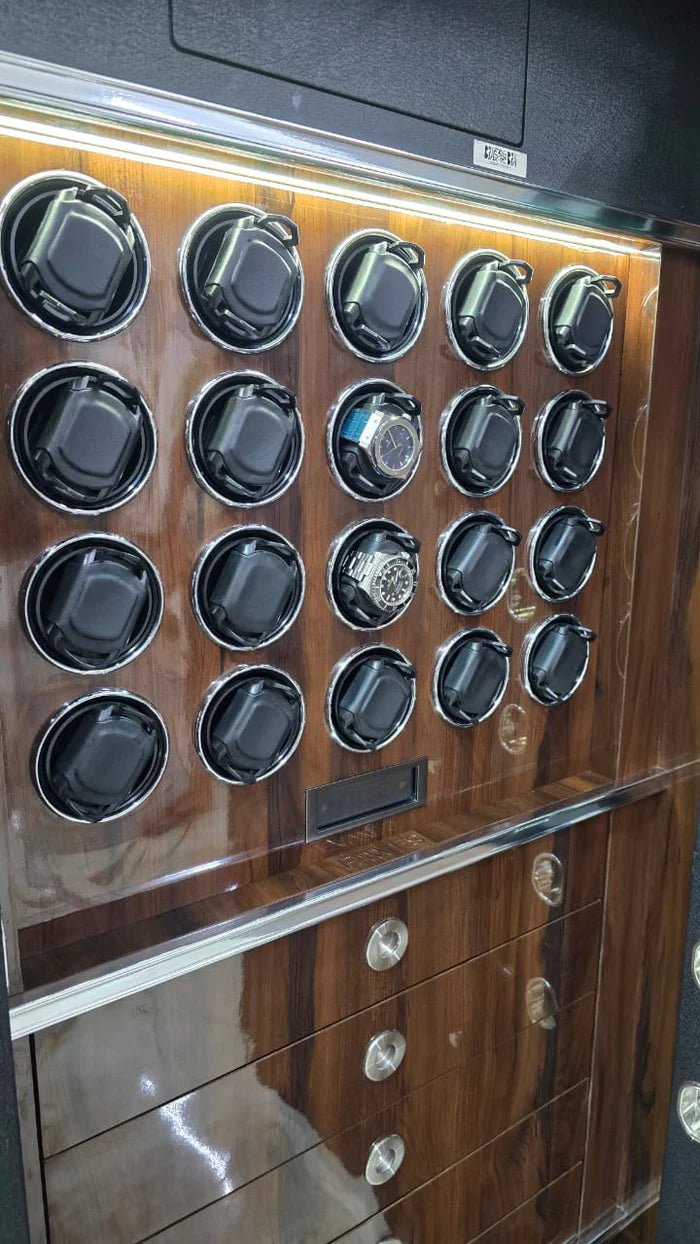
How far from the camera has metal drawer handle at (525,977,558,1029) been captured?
1.54 meters

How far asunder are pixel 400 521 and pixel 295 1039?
2.55 feet

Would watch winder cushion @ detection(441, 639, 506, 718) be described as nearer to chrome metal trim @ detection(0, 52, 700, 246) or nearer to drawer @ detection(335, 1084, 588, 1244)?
chrome metal trim @ detection(0, 52, 700, 246)

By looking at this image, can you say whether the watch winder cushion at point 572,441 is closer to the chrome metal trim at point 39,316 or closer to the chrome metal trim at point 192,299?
the chrome metal trim at point 192,299

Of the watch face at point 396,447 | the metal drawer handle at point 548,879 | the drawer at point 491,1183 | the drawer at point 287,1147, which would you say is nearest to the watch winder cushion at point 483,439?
the watch face at point 396,447

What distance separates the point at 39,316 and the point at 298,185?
1.24 ft

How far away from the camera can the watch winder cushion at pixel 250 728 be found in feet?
3.65

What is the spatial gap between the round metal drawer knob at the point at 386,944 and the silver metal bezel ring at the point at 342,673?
0.88 ft

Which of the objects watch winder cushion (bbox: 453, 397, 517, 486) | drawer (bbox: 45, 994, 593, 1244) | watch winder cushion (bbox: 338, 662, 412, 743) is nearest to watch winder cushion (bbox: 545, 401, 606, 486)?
watch winder cushion (bbox: 453, 397, 517, 486)

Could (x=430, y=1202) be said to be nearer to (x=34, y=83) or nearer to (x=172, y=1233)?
(x=172, y=1233)

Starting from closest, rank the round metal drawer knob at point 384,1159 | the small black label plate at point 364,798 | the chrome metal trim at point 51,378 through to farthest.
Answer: the chrome metal trim at point 51,378 → the small black label plate at point 364,798 → the round metal drawer knob at point 384,1159

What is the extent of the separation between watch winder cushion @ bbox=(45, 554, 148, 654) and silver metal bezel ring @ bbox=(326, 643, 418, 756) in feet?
1.11

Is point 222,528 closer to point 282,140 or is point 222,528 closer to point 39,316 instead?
point 39,316

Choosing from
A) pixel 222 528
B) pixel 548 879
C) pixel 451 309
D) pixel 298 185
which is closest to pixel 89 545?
pixel 222 528

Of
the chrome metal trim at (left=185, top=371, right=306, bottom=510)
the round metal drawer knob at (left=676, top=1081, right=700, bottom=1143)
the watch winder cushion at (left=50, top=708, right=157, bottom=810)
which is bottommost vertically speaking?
the round metal drawer knob at (left=676, top=1081, right=700, bottom=1143)
